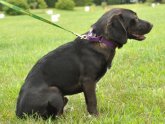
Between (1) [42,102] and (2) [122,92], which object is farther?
(2) [122,92]

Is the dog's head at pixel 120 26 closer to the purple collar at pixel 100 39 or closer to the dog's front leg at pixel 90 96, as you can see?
the purple collar at pixel 100 39

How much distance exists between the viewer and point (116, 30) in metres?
5.07

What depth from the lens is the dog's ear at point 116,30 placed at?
5.05 m

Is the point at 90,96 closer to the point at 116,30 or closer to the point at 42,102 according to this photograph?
the point at 42,102

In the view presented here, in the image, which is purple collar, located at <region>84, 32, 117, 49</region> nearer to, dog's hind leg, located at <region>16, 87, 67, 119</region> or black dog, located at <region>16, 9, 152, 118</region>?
black dog, located at <region>16, 9, 152, 118</region>

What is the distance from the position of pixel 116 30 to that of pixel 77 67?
2.15 feet

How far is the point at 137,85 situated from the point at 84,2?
55.9 m

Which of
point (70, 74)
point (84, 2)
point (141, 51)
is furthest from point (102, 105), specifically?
point (84, 2)

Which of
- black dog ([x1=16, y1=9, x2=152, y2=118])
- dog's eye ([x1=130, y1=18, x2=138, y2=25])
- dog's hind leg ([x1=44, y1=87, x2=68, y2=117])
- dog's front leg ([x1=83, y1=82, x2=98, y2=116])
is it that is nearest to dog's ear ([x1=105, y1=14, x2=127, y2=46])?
black dog ([x1=16, y1=9, x2=152, y2=118])

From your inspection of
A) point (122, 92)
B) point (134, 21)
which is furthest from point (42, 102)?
point (122, 92)

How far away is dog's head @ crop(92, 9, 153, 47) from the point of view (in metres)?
5.06

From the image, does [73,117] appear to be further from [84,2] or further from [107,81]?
[84,2]

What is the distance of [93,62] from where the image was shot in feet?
16.8

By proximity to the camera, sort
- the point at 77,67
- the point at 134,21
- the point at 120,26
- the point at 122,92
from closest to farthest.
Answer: the point at 120,26 → the point at 77,67 → the point at 134,21 → the point at 122,92
